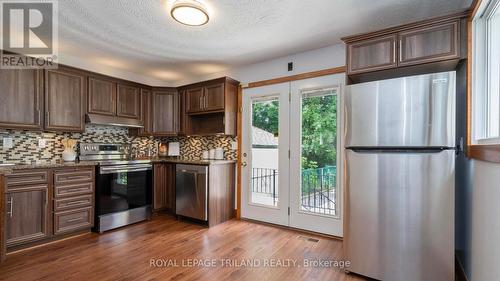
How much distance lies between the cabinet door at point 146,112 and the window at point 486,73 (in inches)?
165

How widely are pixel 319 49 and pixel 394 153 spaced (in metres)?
1.82

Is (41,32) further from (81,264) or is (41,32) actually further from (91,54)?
(81,264)

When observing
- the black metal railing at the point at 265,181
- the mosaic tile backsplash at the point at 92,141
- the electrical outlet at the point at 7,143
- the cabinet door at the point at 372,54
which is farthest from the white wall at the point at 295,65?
the electrical outlet at the point at 7,143

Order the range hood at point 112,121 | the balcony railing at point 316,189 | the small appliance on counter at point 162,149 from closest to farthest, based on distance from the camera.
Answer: the balcony railing at point 316,189 → the range hood at point 112,121 → the small appliance on counter at point 162,149

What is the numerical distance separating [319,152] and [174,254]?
2129mm

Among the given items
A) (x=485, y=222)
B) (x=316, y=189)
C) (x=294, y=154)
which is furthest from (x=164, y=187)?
(x=485, y=222)

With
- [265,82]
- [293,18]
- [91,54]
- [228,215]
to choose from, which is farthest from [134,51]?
[228,215]

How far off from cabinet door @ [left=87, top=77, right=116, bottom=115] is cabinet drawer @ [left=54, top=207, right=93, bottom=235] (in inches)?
54.9

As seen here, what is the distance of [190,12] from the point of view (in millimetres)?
2205

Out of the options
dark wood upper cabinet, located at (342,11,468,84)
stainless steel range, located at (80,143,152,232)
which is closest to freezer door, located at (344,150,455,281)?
dark wood upper cabinet, located at (342,11,468,84)

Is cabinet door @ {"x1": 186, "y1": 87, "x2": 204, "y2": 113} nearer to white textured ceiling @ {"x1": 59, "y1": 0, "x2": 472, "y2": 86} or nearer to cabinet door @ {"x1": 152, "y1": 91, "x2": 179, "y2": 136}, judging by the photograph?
cabinet door @ {"x1": 152, "y1": 91, "x2": 179, "y2": 136}

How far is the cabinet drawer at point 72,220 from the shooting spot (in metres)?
2.83

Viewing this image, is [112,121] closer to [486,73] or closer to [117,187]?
[117,187]

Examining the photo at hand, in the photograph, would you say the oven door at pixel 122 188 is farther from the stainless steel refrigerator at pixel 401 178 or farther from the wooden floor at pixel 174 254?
the stainless steel refrigerator at pixel 401 178
